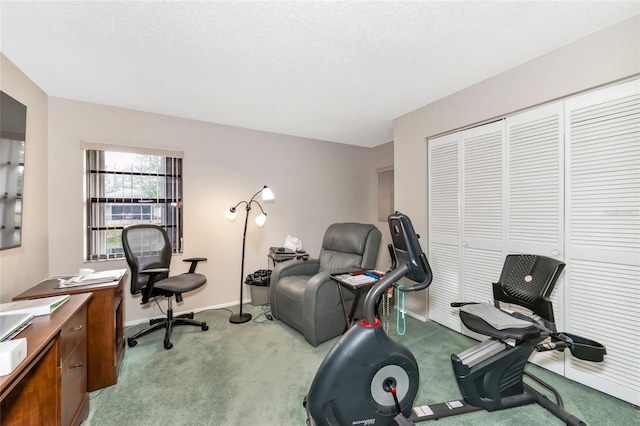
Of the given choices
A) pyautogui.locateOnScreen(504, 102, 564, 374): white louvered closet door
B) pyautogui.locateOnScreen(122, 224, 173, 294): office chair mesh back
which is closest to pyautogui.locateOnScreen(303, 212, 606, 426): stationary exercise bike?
pyautogui.locateOnScreen(504, 102, 564, 374): white louvered closet door

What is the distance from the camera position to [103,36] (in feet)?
5.47

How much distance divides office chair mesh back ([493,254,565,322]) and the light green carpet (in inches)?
26.1

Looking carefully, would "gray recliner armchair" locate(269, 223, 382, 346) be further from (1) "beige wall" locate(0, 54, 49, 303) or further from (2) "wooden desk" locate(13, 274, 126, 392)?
(1) "beige wall" locate(0, 54, 49, 303)

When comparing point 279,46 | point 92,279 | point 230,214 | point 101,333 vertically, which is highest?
point 279,46

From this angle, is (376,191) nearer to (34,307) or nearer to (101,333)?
(101,333)

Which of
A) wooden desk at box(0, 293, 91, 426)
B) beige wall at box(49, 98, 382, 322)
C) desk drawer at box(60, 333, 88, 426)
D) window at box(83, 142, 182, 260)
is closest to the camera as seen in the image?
wooden desk at box(0, 293, 91, 426)

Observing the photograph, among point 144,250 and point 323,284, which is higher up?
point 144,250

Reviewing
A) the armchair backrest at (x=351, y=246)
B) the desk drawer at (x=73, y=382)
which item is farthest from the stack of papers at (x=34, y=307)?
the armchair backrest at (x=351, y=246)

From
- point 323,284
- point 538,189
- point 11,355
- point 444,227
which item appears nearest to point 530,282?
point 538,189

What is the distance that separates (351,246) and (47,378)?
246cm

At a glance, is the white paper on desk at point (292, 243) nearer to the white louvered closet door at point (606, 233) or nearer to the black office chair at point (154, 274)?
the black office chair at point (154, 274)

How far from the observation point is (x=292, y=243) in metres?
3.74

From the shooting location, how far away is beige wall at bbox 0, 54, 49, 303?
186 cm

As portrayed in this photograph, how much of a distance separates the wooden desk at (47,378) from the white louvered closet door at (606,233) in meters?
3.14
